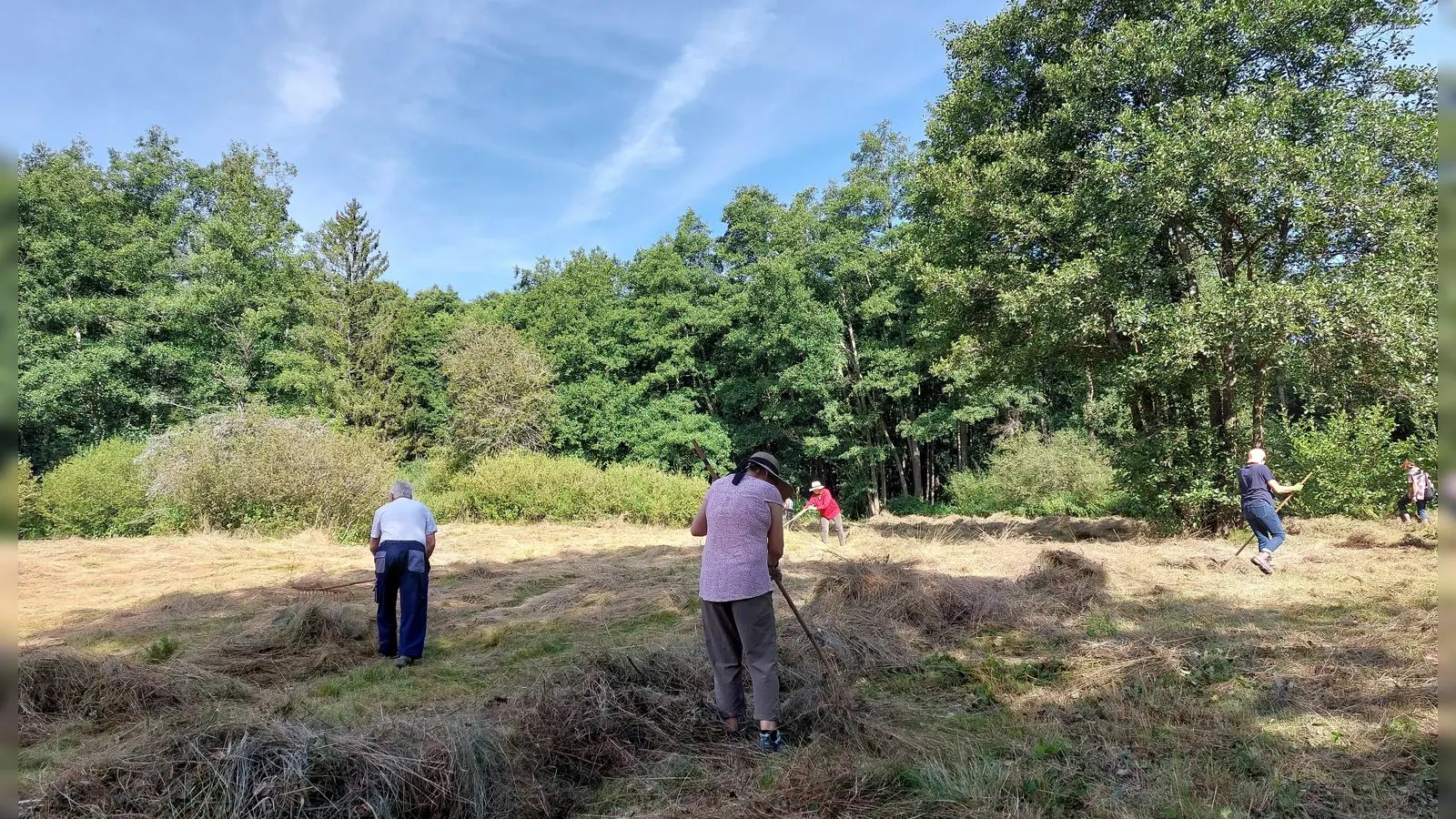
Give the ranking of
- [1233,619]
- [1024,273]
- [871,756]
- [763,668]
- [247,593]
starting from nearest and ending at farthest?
[871,756] → [763,668] → [1233,619] → [247,593] → [1024,273]

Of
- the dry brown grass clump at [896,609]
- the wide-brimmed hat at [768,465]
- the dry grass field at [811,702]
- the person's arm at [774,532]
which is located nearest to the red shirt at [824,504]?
the dry grass field at [811,702]

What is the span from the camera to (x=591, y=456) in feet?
104

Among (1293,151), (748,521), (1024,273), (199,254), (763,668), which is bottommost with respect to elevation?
(763,668)

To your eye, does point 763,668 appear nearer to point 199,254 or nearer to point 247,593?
point 247,593

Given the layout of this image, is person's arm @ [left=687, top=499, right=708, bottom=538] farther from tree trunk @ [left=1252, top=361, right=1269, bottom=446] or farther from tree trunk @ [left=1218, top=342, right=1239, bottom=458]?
tree trunk @ [left=1218, top=342, right=1239, bottom=458]

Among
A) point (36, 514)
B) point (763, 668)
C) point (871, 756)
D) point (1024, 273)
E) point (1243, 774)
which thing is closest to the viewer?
point (1243, 774)

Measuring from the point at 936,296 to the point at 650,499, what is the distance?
422 inches

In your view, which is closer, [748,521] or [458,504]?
[748,521]

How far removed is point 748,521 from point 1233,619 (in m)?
5.04

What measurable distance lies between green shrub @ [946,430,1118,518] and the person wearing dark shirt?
1151 cm

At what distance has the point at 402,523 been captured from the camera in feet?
20.3

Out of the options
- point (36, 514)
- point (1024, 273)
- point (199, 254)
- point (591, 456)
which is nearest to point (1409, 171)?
point (1024, 273)

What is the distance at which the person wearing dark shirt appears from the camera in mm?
8242

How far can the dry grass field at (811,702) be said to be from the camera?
2982 mm
